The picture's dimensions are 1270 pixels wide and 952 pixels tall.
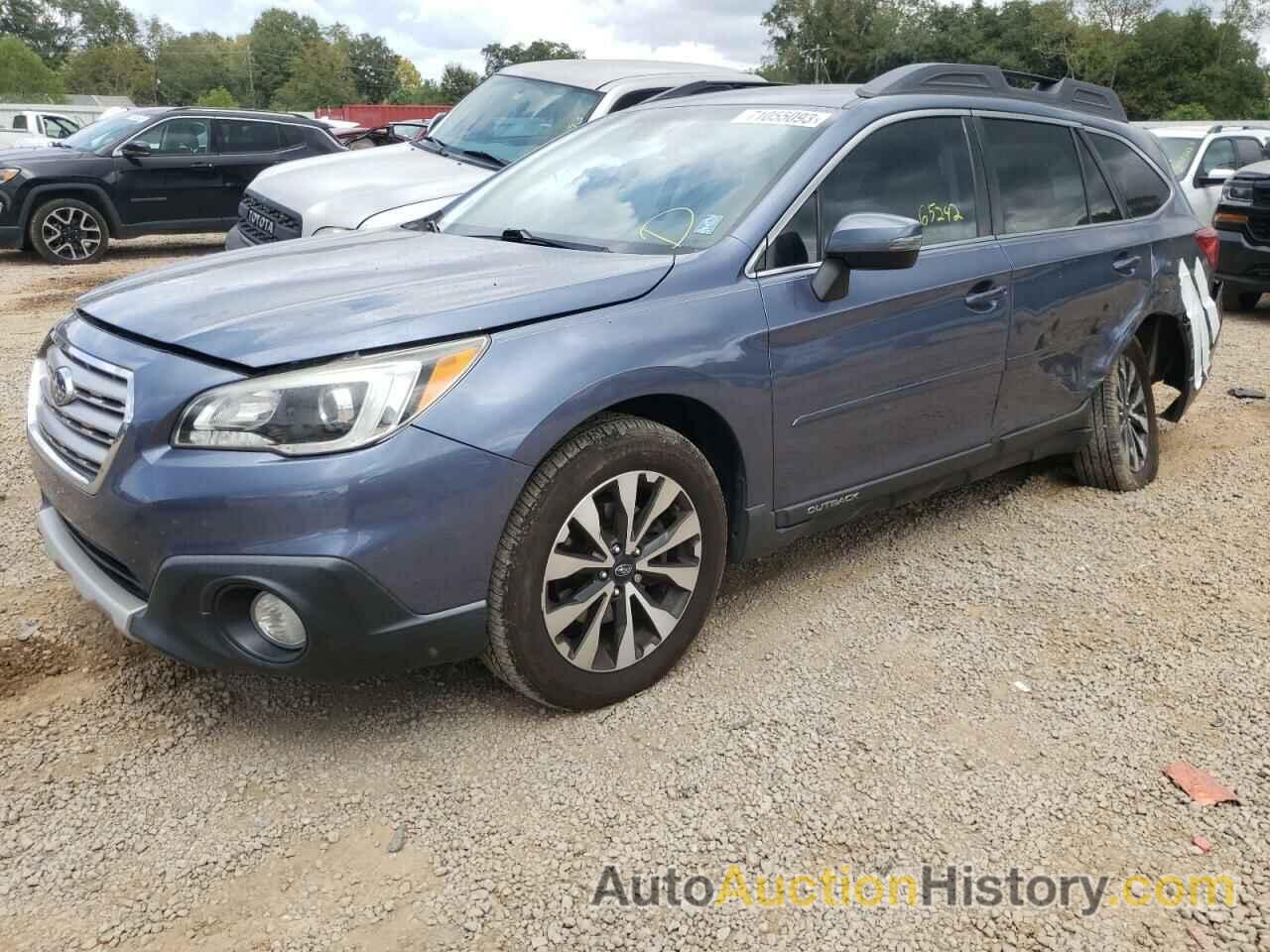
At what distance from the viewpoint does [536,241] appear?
3.45 metres

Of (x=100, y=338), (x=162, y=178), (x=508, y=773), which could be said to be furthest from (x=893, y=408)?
(x=162, y=178)

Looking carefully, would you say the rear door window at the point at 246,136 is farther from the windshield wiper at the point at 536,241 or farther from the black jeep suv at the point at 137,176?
the windshield wiper at the point at 536,241

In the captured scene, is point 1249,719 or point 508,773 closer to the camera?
point 508,773

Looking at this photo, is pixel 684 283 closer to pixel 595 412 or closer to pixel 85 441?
pixel 595 412

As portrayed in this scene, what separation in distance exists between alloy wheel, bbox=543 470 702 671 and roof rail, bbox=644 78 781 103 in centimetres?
196

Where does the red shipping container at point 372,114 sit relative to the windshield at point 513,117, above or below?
above

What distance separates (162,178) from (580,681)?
34.5 ft

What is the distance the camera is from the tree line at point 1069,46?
52.5m

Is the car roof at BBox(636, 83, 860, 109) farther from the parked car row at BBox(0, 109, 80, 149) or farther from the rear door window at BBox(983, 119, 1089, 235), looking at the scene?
the parked car row at BBox(0, 109, 80, 149)

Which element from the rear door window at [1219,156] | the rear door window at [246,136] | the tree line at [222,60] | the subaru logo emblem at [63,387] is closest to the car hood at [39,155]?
the rear door window at [246,136]

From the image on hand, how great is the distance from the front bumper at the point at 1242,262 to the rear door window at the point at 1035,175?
5735 millimetres

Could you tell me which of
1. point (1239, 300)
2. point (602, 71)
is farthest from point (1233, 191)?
point (602, 71)

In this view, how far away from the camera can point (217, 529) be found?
95.1 inches

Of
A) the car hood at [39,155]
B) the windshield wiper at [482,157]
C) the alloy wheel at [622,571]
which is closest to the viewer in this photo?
the alloy wheel at [622,571]
